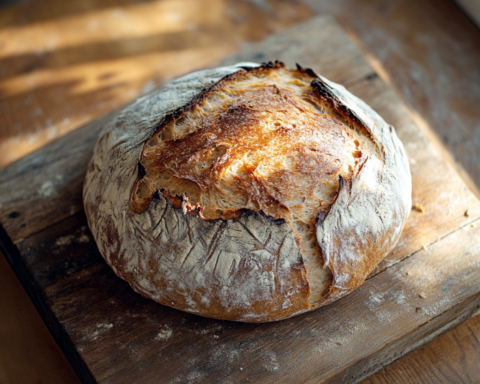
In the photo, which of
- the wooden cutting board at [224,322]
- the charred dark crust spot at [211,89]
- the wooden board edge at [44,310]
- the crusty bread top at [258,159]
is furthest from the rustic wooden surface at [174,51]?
the crusty bread top at [258,159]

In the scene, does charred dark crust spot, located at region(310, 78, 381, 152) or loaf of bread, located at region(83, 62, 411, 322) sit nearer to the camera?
loaf of bread, located at region(83, 62, 411, 322)

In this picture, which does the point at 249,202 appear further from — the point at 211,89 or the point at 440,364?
the point at 440,364

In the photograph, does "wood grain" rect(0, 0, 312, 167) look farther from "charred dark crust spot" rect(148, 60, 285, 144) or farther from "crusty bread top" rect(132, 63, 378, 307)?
"crusty bread top" rect(132, 63, 378, 307)

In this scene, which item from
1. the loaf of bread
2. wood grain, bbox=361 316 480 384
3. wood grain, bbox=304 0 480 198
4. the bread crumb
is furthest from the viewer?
wood grain, bbox=304 0 480 198

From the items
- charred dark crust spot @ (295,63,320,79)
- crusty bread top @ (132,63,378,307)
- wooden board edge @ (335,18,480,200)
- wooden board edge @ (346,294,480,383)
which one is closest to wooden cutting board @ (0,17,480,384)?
wooden board edge @ (346,294,480,383)

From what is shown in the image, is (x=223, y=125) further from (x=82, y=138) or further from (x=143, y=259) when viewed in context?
(x=82, y=138)

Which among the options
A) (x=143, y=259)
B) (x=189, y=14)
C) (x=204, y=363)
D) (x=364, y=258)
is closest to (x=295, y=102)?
(x=364, y=258)

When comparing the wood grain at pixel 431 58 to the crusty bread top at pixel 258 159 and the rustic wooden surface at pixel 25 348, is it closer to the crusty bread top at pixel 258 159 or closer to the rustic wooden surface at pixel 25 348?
the crusty bread top at pixel 258 159
